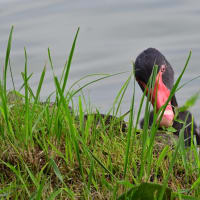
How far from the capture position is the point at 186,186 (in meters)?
2.01

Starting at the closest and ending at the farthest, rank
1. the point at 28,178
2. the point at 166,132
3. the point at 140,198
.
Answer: the point at 140,198 → the point at 28,178 → the point at 166,132

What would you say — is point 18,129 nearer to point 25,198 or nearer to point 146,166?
point 25,198

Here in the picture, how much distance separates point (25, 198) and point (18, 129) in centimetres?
41

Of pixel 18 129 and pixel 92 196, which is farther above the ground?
pixel 18 129

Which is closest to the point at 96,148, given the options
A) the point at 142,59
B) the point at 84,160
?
the point at 84,160

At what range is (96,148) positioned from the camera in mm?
2172

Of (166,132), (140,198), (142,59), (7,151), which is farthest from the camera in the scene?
(142,59)

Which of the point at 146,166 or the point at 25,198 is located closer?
the point at 25,198

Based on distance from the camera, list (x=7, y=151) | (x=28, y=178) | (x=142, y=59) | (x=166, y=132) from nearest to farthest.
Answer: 1. (x=28, y=178)
2. (x=7, y=151)
3. (x=166, y=132)
4. (x=142, y=59)

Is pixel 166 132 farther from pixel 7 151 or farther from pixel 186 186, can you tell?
pixel 7 151

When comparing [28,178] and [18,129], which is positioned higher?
[18,129]

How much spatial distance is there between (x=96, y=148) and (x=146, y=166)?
0.25 metres

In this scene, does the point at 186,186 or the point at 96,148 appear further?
the point at 96,148

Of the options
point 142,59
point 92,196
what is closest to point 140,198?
point 92,196
